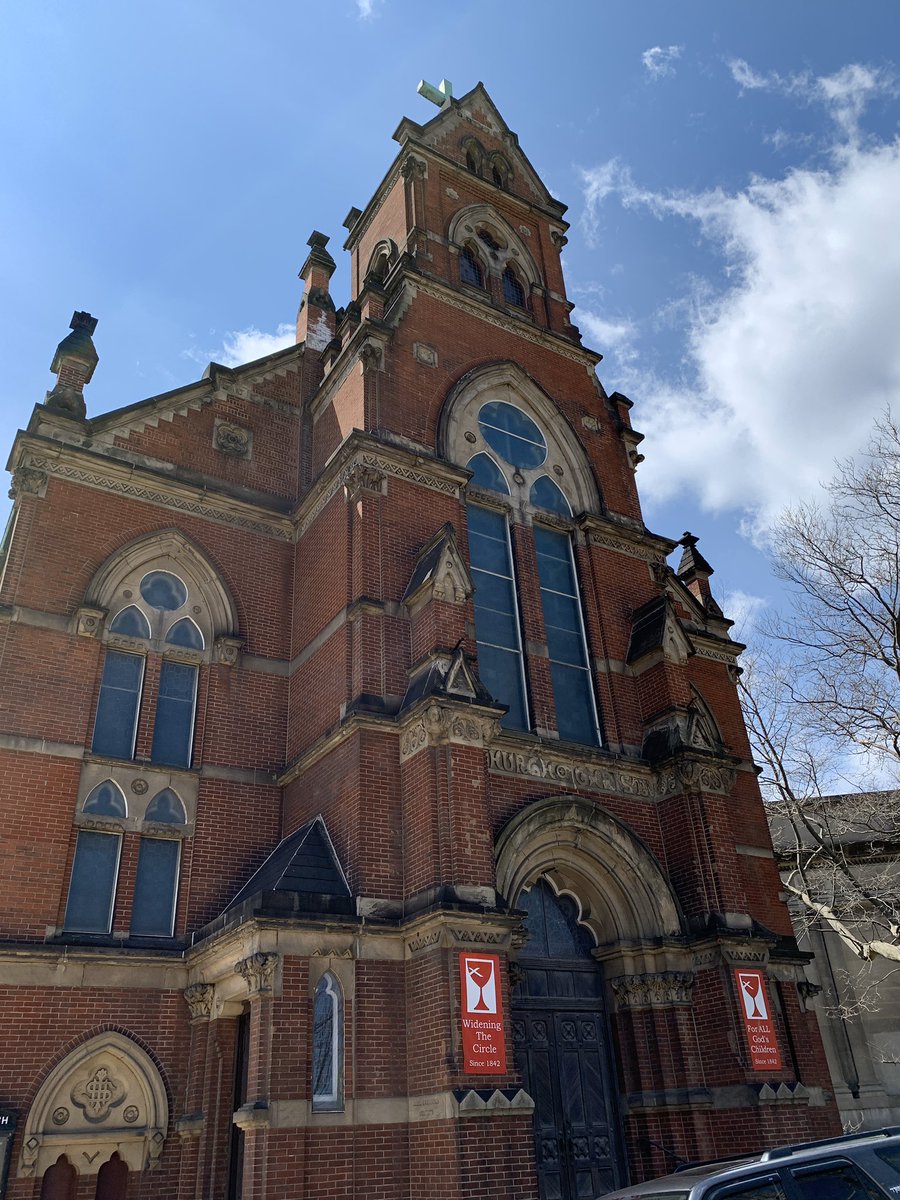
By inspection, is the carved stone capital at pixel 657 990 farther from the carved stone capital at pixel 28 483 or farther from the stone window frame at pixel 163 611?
the carved stone capital at pixel 28 483

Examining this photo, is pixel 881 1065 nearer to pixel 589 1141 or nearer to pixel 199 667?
pixel 589 1141

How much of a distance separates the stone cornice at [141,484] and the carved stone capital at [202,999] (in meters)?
7.24

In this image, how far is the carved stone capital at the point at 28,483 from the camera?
549 inches

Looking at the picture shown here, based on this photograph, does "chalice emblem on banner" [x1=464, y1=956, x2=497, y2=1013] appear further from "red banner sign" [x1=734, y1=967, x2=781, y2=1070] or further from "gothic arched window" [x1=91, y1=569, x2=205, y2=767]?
"gothic arched window" [x1=91, y1=569, x2=205, y2=767]

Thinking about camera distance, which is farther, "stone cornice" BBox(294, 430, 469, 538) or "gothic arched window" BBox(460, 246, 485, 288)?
"gothic arched window" BBox(460, 246, 485, 288)

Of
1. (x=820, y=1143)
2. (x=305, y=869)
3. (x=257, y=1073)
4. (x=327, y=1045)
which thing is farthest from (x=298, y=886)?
(x=820, y=1143)

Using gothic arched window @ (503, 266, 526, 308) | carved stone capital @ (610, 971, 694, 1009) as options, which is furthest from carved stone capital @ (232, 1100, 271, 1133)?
gothic arched window @ (503, 266, 526, 308)

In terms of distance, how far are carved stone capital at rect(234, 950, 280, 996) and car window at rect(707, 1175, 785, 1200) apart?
18.0 feet

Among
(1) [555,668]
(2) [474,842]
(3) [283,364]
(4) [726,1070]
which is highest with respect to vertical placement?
(3) [283,364]

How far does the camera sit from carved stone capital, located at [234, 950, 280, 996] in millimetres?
9875

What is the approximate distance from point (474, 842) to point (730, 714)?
896 centimetres

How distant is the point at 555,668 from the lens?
49.2ft

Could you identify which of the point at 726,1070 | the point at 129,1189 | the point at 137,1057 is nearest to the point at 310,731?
the point at 137,1057

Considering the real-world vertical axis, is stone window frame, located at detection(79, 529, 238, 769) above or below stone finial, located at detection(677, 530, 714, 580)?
below
